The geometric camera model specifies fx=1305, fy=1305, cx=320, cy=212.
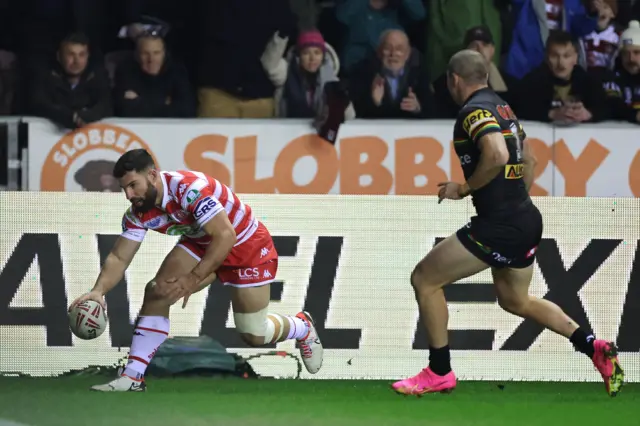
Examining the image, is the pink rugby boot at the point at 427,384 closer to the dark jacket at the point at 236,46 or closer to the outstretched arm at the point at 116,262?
the outstretched arm at the point at 116,262

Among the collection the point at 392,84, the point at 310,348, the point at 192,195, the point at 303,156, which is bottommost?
the point at 310,348

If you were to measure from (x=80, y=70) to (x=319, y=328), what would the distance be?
325 cm

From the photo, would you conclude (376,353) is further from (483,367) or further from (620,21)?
(620,21)

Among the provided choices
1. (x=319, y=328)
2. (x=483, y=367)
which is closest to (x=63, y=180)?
(x=319, y=328)

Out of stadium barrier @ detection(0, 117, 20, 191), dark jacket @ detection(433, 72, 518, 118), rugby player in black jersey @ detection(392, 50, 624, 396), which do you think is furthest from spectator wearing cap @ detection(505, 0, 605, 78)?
stadium barrier @ detection(0, 117, 20, 191)

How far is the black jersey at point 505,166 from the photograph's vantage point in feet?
25.2

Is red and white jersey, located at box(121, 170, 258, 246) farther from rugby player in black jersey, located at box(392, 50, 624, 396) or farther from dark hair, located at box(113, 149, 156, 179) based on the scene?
rugby player in black jersey, located at box(392, 50, 624, 396)

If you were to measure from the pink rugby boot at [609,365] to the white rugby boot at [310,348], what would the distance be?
1.99 meters

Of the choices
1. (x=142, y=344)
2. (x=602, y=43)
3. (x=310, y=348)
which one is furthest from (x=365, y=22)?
(x=142, y=344)

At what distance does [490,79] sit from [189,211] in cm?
449

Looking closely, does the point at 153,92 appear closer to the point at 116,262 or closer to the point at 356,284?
the point at 356,284

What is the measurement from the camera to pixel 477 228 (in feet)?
25.6

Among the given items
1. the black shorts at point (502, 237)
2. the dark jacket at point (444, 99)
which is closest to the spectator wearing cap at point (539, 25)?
the dark jacket at point (444, 99)

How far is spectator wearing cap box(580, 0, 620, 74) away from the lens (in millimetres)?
11781
